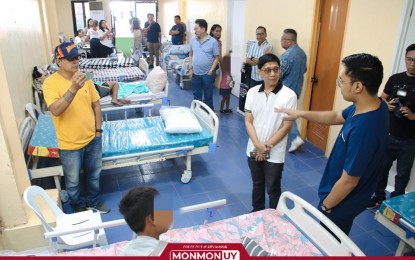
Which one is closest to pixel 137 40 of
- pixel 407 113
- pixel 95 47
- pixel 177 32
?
pixel 177 32

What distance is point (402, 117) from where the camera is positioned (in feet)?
9.25

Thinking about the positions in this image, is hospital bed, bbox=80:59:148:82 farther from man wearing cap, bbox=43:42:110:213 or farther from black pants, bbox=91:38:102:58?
man wearing cap, bbox=43:42:110:213

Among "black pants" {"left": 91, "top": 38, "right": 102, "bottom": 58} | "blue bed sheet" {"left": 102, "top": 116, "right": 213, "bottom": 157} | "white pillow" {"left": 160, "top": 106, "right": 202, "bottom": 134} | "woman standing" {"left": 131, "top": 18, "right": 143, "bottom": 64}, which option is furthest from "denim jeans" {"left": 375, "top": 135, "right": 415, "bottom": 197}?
"woman standing" {"left": 131, "top": 18, "right": 143, "bottom": 64}

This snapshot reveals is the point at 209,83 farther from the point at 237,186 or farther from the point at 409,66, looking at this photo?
the point at 409,66

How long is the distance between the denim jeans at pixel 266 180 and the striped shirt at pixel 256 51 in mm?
2902

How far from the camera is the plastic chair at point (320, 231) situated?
1.77m

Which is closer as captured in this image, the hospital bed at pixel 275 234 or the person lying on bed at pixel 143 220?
the person lying on bed at pixel 143 220

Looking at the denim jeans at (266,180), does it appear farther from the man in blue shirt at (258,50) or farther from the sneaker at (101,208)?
the man in blue shirt at (258,50)

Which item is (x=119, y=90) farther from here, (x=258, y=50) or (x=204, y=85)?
(x=258, y=50)

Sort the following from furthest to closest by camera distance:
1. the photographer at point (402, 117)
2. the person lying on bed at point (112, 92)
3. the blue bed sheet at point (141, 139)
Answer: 1. the person lying on bed at point (112, 92)
2. the blue bed sheet at point (141, 139)
3. the photographer at point (402, 117)

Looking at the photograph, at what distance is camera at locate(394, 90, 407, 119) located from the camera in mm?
2750

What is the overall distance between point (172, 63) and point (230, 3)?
89.0 inches

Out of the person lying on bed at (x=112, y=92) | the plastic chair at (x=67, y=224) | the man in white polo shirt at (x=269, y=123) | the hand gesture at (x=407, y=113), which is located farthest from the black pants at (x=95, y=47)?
the hand gesture at (x=407, y=113)

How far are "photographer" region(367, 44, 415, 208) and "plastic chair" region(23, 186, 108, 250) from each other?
249 cm
